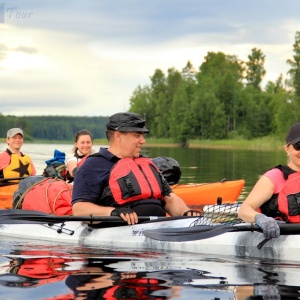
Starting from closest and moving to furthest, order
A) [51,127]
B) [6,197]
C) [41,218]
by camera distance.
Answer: [41,218] → [6,197] → [51,127]

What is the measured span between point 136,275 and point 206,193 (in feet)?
15.5

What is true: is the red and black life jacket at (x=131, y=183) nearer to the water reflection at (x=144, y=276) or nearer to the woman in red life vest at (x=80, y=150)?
the water reflection at (x=144, y=276)

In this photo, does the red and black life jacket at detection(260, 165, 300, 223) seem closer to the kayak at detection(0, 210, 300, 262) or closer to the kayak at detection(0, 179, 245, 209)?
the kayak at detection(0, 210, 300, 262)

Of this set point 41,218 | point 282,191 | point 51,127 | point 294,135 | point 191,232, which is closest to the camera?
point 294,135

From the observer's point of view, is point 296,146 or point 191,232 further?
point 191,232

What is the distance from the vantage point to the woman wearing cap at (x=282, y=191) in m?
4.88

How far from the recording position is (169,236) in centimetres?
568

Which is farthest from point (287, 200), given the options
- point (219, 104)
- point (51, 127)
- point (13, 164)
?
point (51, 127)

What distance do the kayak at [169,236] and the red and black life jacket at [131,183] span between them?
8.9 inches

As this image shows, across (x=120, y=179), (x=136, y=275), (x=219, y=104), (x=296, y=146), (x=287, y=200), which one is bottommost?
(x=136, y=275)

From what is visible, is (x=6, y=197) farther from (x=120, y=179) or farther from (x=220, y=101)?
(x=220, y=101)

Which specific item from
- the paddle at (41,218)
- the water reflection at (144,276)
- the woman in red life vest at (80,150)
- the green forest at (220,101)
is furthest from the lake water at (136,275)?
the green forest at (220,101)

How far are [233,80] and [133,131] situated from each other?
67.3 meters

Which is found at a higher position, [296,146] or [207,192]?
[296,146]
